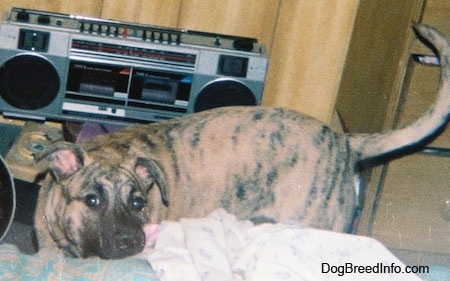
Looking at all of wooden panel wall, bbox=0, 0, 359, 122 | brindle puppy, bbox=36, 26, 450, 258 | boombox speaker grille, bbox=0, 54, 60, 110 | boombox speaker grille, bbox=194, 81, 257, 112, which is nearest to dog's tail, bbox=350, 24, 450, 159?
brindle puppy, bbox=36, 26, 450, 258

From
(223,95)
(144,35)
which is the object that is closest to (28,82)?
(144,35)

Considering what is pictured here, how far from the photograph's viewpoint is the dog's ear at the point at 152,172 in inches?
76.3

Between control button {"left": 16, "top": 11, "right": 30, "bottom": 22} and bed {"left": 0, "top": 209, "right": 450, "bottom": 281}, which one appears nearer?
bed {"left": 0, "top": 209, "right": 450, "bottom": 281}

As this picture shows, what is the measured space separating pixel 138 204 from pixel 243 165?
331 millimetres

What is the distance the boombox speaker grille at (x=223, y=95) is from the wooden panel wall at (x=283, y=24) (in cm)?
36

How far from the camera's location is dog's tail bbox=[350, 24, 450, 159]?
1.96 meters

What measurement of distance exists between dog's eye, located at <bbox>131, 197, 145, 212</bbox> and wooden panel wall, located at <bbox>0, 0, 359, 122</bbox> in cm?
116

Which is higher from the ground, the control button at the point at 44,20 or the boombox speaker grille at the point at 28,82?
the control button at the point at 44,20

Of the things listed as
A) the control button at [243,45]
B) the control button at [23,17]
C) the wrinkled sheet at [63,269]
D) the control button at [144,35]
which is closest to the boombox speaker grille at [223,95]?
the control button at [243,45]

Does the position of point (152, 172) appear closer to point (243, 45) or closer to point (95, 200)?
point (95, 200)

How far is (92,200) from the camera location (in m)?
1.87

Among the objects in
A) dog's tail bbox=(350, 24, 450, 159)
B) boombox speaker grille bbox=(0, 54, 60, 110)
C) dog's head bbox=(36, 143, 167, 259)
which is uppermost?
dog's tail bbox=(350, 24, 450, 159)

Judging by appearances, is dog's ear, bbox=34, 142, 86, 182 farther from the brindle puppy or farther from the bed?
the bed

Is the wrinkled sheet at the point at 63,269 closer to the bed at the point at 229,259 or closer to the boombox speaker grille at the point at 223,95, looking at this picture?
the bed at the point at 229,259
